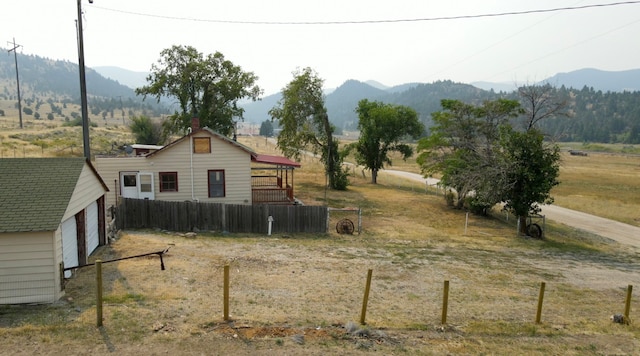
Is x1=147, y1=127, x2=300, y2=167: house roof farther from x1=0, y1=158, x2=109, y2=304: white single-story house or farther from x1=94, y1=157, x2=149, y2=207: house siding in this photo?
x1=0, y1=158, x2=109, y2=304: white single-story house

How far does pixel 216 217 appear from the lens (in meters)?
21.9

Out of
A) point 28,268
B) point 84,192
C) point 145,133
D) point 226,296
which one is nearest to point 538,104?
point 226,296

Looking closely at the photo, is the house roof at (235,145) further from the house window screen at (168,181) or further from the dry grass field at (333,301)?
the dry grass field at (333,301)

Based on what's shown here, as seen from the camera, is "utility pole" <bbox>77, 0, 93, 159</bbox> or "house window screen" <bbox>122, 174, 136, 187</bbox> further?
"house window screen" <bbox>122, 174, 136, 187</bbox>

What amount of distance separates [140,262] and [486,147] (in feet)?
75.2

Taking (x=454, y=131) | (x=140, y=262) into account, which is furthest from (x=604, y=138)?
(x=140, y=262)

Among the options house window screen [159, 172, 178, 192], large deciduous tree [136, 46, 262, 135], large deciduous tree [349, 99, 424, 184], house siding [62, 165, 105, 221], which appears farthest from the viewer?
large deciduous tree [349, 99, 424, 184]

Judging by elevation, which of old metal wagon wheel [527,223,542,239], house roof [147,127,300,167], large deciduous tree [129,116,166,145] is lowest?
old metal wagon wheel [527,223,542,239]

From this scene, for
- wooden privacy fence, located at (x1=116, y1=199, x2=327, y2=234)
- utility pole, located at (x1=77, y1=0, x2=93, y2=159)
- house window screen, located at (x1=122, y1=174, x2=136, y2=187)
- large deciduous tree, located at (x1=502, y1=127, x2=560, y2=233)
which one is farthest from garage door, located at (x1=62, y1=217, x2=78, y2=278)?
large deciduous tree, located at (x1=502, y1=127, x2=560, y2=233)

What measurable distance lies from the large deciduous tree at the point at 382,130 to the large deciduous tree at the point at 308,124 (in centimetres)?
512

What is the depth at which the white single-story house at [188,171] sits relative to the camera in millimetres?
24859

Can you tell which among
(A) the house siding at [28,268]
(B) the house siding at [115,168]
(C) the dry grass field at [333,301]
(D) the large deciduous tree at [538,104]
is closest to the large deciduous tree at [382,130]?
(D) the large deciduous tree at [538,104]

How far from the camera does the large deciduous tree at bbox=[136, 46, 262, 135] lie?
40250 millimetres

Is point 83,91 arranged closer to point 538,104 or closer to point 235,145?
point 235,145
